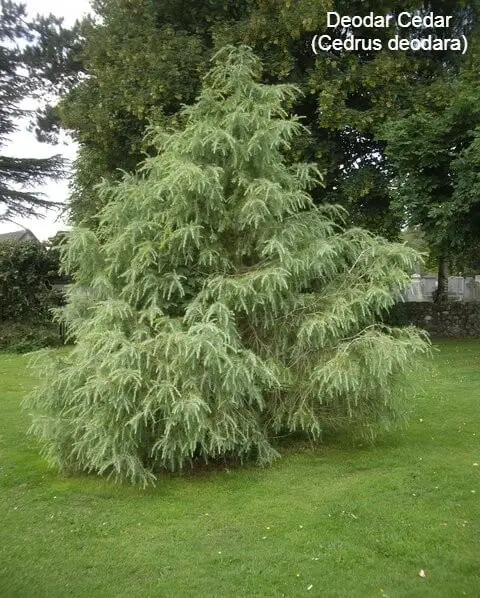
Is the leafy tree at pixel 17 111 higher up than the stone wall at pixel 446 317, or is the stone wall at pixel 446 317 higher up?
the leafy tree at pixel 17 111

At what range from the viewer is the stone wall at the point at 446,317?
52.9ft

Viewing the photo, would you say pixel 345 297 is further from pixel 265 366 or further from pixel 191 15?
pixel 191 15

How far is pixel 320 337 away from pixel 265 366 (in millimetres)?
585

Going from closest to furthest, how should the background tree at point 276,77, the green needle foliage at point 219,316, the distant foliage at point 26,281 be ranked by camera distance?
1. the green needle foliage at point 219,316
2. the background tree at point 276,77
3. the distant foliage at point 26,281

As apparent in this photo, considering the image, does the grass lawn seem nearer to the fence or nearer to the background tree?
the fence

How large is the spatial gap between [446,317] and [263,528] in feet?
43.5

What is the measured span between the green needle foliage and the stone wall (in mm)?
10815

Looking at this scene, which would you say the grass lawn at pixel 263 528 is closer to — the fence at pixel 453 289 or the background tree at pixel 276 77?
the fence at pixel 453 289

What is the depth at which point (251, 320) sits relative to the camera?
5699 millimetres

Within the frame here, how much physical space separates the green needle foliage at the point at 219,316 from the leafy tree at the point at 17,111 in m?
22.9

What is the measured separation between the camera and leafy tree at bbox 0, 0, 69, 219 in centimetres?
2584

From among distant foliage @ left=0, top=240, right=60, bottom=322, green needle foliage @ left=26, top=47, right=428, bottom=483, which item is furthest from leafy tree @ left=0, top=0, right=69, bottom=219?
green needle foliage @ left=26, top=47, right=428, bottom=483

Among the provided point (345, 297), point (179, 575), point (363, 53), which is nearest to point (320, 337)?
point (345, 297)

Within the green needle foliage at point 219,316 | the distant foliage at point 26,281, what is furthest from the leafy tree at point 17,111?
the green needle foliage at point 219,316
